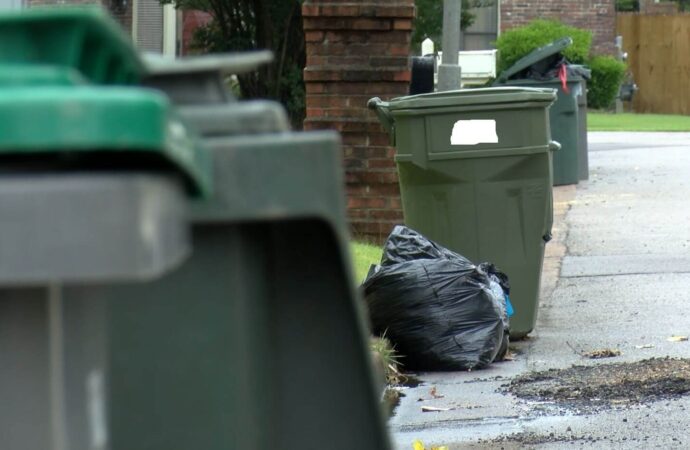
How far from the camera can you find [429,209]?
23.2 ft

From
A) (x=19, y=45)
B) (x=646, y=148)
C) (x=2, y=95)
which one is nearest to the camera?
(x=2, y=95)

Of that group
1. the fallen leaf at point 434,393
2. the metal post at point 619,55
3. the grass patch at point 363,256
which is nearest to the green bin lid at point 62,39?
the fallen leaf at point 434,393

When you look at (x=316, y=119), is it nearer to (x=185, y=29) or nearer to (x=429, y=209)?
(x=429, y=209)

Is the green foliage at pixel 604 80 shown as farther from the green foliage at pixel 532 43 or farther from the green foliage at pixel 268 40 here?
the green foliage at pixel 268 40

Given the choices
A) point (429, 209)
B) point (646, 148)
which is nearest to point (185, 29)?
point (646, 148)

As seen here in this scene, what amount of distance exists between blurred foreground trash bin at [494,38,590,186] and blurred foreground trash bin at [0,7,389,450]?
12.2m

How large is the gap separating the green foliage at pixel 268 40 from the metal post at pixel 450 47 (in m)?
2.51

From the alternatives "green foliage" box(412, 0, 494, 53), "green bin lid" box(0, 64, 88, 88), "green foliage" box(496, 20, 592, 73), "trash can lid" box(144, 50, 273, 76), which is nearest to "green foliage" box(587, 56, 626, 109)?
"green foliage" box(496, 20, 592, 73)

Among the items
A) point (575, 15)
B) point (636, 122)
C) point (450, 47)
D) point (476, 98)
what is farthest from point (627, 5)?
point (476, 98)

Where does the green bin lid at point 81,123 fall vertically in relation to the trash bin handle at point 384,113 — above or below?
above

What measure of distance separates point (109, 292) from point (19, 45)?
49cm

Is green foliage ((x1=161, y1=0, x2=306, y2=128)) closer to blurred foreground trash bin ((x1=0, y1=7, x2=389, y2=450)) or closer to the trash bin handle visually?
the trash bin handle

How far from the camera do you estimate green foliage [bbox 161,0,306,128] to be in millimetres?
12023

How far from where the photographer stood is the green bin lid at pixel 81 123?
1.27 metres
